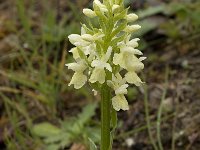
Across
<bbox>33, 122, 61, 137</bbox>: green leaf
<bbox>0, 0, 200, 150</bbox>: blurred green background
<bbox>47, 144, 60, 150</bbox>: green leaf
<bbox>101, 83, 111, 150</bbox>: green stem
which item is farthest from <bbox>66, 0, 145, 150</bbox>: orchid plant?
<bbox>33, 122, 61, 137</bbox>: green leaf

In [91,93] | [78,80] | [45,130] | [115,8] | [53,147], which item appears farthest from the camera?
[91,93]

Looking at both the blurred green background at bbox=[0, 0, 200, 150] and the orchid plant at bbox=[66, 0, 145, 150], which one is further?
the blurred green background at bbox=[0, 0, 200, 150]

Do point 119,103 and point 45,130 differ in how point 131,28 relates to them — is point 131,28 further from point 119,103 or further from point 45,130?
point 45,130

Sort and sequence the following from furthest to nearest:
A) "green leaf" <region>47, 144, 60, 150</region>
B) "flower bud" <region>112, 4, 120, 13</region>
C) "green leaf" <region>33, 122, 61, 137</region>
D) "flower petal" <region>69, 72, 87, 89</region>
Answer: "green leaf" <region>33, 122, 61, 137</region> → "green leaf" <region>47, 144, 60, 150</region> → "flower petal" <region>69, 72, 87, 89</region> → "flower bud" <region>112, 4, 120, 13</region>

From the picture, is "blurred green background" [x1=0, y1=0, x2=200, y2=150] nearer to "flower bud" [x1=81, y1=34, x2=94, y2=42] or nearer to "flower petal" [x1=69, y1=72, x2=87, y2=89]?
"flower petal" [x1=69, y1=72, x2=87, y2=89]

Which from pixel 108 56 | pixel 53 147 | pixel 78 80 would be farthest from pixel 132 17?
pixel 53 147

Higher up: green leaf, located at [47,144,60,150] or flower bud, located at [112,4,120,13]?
flower bud, located at [112,4,120,13]

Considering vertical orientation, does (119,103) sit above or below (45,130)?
above

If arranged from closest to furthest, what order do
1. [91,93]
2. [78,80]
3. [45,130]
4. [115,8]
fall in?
[115,8] < [78,80] < [45,130] < [91,93]

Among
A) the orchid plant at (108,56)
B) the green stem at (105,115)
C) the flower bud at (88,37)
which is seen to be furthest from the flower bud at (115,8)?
the green stem at (105,115)
